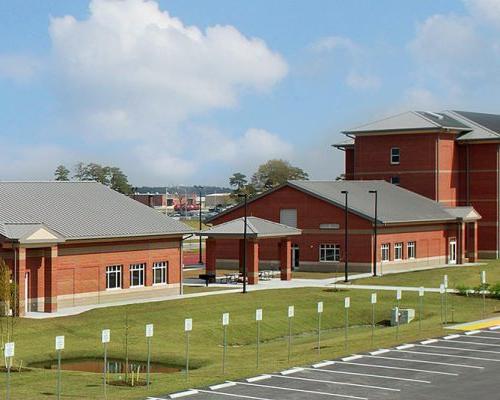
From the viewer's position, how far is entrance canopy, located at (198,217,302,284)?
216 ft

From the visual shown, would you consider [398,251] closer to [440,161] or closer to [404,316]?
[440,161]

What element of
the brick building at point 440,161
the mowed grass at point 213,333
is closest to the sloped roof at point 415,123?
the brick building at point 440,161

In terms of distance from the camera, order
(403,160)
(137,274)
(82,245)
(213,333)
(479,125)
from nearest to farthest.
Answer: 1. (213,333)
2. (82,245)
3. (137,274)
4. (403,160)
5. (479,125)

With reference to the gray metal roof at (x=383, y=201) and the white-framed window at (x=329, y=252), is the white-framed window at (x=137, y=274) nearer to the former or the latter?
the gray metal roof at (x=383, y=201)

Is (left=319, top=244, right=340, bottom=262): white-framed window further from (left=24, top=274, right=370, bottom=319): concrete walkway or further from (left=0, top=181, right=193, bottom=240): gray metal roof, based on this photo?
(left=0, top=181, right=193, bottom=240): gray metal roof

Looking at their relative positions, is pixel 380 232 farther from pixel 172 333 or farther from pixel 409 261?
pixel 172 333

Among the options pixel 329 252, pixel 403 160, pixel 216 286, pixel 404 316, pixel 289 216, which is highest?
pixel 403 160

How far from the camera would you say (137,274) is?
57.2m

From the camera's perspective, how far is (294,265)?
7944 centimetres

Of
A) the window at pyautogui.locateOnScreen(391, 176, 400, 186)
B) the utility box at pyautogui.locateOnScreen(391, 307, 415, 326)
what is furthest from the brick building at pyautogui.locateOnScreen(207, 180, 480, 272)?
the utility box at pyautogui.locateOnScreen(391, 307, 415, 326)

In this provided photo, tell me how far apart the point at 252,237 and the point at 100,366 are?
2925cm

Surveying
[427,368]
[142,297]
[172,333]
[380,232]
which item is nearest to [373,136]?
[380,232]

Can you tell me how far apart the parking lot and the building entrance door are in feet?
164

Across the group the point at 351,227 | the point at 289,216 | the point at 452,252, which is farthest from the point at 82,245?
the point at 452,252
